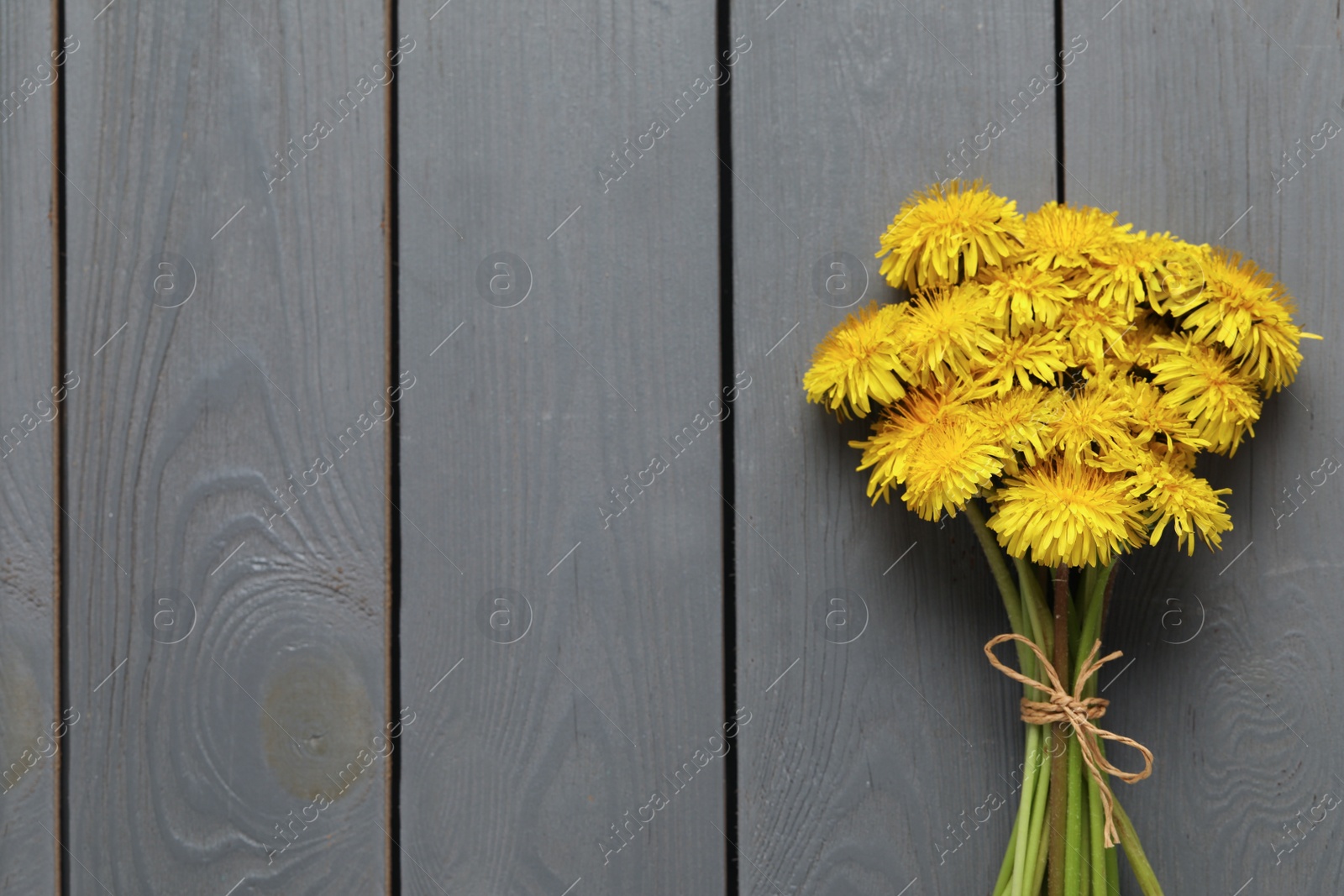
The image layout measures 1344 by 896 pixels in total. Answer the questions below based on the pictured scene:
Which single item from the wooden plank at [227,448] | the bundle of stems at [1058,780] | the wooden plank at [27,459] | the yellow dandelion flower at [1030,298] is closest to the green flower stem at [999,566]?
the bundle of stems at [1058,780]

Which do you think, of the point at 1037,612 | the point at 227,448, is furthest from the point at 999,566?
the point at 227,448

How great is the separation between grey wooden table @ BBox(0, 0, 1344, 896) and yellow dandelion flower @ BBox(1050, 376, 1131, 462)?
0.12 metres

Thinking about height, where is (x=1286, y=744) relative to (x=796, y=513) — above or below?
below

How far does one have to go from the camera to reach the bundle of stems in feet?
1.72

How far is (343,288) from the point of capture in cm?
59

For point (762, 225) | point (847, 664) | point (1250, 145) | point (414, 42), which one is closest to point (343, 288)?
point (414, 42)

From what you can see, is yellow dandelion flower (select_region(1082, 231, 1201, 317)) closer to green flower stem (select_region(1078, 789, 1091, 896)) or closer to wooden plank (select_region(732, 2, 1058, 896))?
wooden plank (select_region(732, 2, 1058, 896))

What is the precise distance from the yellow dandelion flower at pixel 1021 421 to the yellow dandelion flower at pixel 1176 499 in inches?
1.9

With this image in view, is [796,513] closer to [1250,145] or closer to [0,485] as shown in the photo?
[1250,145]

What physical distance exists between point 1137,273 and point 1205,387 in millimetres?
72

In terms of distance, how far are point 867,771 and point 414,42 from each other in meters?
0.54

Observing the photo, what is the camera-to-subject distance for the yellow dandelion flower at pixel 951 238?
523 mm

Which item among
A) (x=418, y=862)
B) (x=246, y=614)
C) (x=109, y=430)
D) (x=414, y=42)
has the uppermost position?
Result: (x=414, y=42)

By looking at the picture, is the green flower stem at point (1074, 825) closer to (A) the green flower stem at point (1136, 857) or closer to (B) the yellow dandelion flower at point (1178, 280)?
(A) the green flower stem at point (1136, 857)
